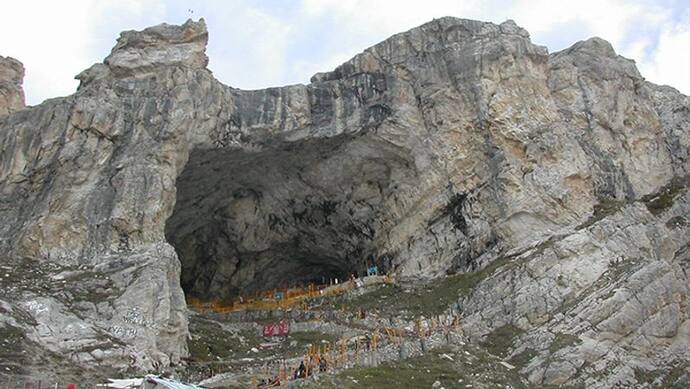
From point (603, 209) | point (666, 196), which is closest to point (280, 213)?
point (603, 209)

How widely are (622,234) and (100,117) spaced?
26.6m

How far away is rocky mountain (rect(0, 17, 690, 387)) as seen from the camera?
31.1 meters

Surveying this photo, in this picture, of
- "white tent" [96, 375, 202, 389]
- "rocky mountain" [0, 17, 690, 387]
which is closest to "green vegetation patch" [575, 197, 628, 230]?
"rocky mountain" [0, 17, 690, 387]

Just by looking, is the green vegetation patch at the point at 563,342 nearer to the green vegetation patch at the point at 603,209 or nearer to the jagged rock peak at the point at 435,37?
the green vegetation patch at the point at 603,209

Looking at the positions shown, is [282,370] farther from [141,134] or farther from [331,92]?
[331,92]

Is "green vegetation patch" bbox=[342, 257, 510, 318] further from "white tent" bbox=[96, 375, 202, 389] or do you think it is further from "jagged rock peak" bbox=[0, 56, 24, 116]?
"jagged rock peak" bbox=[0, 56, 24, 116]

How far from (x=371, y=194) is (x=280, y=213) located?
6.44m

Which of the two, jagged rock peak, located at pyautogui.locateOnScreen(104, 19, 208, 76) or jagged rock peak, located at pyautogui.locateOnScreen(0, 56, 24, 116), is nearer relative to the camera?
jagged rock peak, located at pyautogui.locateOnScreen(104, 19, 208, 76)

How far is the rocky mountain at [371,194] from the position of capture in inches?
1225

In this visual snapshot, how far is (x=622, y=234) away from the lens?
36.5 meters

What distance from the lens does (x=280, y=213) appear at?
47.8 metres

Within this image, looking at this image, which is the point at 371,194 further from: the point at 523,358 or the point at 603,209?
the point at 523,358

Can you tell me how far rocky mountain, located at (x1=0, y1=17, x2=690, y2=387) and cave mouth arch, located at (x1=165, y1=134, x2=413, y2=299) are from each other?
0.14 meters

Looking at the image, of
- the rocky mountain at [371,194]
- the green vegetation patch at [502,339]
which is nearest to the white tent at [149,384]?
the rocky mountain at [371,194]
